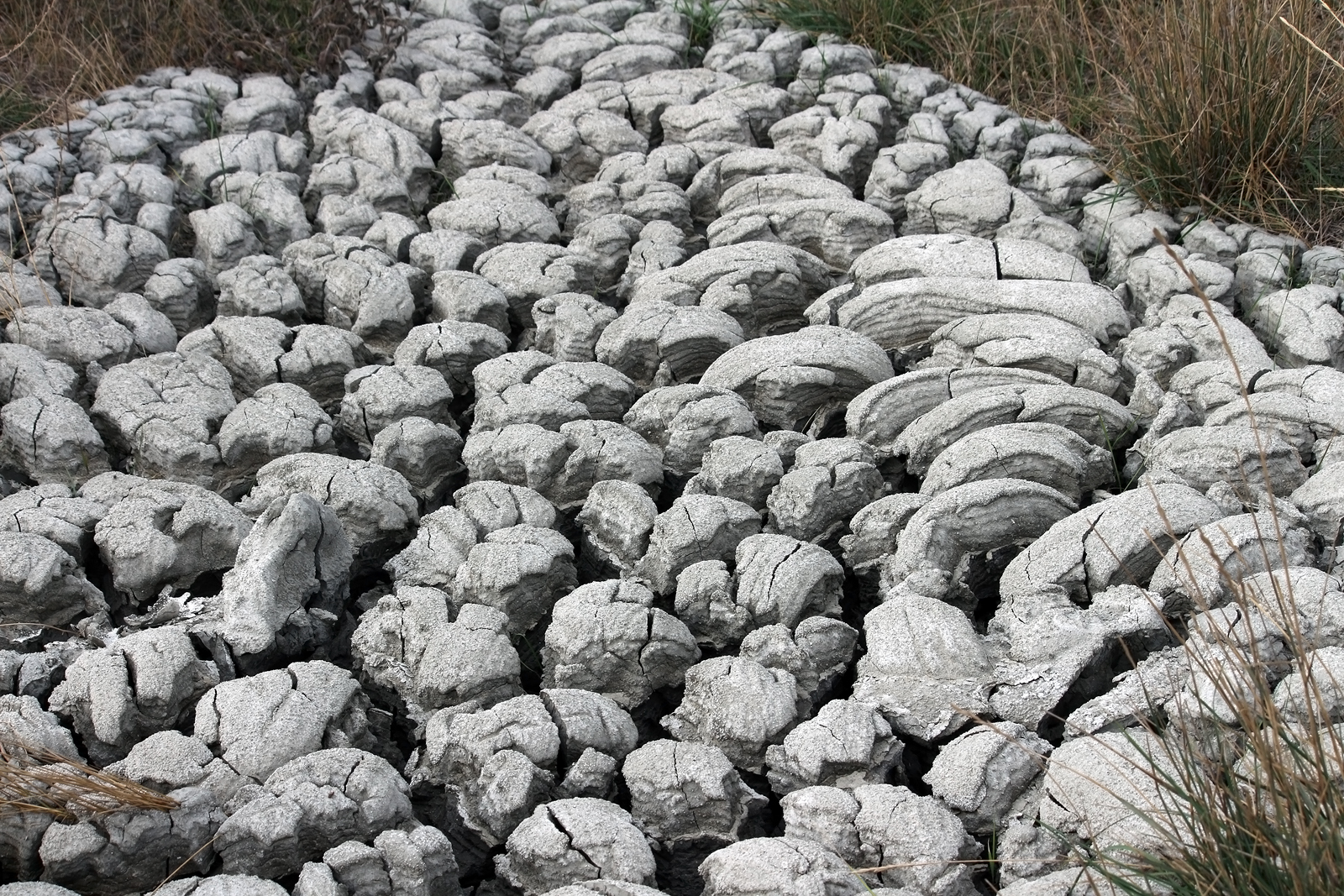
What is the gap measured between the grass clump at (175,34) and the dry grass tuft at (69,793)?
9.94 ft

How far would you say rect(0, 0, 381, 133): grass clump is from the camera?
14.2 ft

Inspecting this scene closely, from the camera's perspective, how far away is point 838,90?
4.25m

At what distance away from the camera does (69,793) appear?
192 cm

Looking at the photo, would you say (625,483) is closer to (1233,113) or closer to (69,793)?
(69,793)

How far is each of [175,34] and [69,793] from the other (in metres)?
3.29

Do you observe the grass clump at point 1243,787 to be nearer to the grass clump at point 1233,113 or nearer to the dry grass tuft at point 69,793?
the dry grass tuft at point 69,793

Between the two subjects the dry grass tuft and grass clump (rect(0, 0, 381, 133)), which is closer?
the dry grass tuft

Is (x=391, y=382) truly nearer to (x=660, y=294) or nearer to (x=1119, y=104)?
(x=660, y=294)

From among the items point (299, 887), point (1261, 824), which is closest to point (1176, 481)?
point (1261, 824)

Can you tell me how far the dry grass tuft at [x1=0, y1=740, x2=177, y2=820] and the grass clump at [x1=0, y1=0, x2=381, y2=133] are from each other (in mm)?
3029

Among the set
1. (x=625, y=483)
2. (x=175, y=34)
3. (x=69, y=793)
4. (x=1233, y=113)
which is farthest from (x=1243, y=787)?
(x=175, y=34)

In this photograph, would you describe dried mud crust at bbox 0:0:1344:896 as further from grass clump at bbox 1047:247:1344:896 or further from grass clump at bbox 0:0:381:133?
grass clump at bbox 0:0:381:133

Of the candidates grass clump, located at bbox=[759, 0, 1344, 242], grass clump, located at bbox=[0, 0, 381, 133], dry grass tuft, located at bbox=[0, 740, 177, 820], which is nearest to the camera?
dry grass tuft, located at bbox=[0, 740, 177, 820]

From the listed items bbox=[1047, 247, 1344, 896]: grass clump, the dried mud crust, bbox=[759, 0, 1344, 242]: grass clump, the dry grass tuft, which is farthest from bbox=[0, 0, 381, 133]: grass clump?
bbox=[1047, 247, 1344, 896]: grass clump
